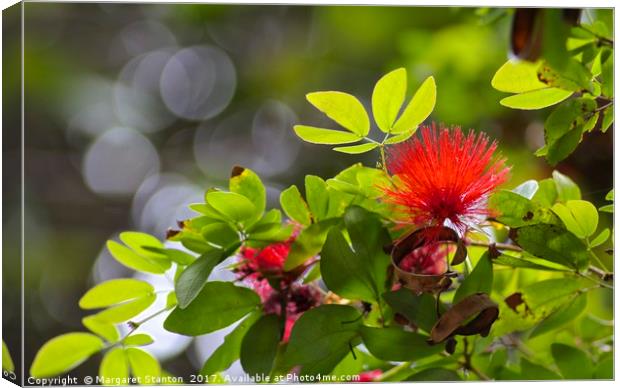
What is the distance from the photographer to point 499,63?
137cm

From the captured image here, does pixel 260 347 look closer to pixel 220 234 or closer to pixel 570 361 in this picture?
pixel 220 234

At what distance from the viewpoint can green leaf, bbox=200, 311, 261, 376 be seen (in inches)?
28.3

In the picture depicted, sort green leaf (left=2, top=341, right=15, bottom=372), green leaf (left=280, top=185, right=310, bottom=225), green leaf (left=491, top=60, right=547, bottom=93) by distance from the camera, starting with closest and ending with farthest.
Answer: green leaf (left=491, top=60, right=547, bottom=93) < green leaf (left=280, top=185, right=310, bottom=225) < green leaf (left=2, top=341, right=15, bottom=372)

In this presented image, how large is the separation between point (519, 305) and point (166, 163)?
5.70 ft

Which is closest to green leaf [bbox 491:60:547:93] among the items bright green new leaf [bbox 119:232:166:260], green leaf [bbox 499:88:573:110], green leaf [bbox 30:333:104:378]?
green leaf [bbox 499:88:573:110]

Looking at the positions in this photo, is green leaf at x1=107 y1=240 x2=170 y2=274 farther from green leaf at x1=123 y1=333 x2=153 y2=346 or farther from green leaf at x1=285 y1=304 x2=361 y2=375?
green leaf at x1=285 y1=304 x2=361 y2=375

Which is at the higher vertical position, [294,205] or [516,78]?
[516,78]

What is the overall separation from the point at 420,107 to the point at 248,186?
159 millimetres

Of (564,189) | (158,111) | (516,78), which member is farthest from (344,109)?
(158,111)

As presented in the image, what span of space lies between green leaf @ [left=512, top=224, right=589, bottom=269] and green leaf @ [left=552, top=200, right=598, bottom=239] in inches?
0.8

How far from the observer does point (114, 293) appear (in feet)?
A: 2.47

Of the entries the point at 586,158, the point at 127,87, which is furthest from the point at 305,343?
the point at 127,87

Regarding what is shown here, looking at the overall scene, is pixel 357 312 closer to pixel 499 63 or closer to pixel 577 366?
pixel 577 366

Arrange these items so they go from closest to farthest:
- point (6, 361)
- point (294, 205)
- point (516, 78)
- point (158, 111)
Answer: point (516, 78)
point (294, 205)
point (6, 361)
point (158, 111)
